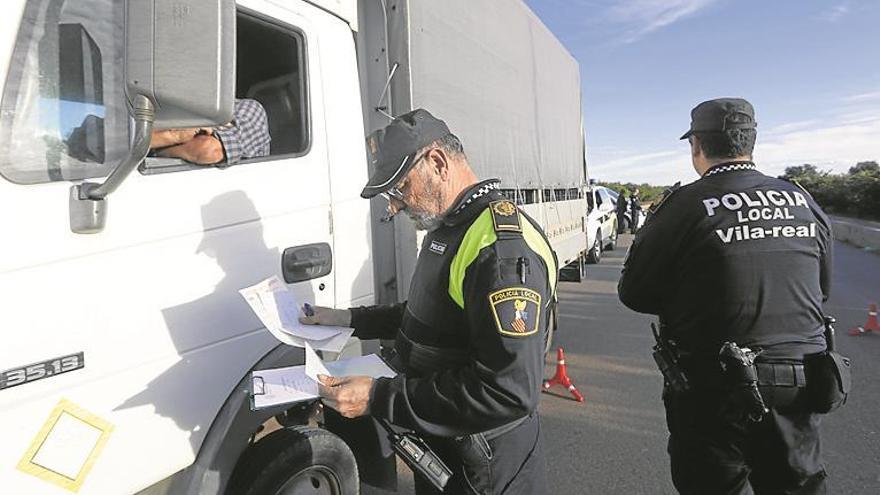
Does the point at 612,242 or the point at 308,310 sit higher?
the point at 612,242

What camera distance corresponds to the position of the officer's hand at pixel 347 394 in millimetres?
1322

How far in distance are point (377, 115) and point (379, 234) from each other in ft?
1.66

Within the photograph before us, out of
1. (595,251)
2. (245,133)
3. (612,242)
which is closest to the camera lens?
(245,133)

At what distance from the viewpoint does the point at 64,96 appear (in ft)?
4.30

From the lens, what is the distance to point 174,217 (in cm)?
150

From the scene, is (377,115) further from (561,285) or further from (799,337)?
(561,285)

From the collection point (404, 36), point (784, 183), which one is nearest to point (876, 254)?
point (784, 183)

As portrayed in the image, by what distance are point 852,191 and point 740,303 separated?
25.0 meters

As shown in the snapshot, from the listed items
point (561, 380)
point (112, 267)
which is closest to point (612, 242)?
point (561, 380)

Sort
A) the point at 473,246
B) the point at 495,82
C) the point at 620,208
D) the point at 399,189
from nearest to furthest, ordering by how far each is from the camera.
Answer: the point at 473,246 → the point at 399,189 → the point at 495,82 → the point at 620,208

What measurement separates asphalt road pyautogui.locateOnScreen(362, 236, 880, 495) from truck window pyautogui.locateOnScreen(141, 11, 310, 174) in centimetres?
202

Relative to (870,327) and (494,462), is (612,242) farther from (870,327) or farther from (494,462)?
(494,462)

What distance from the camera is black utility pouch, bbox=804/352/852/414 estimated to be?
5.92 ft

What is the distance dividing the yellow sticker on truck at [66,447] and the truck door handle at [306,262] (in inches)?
26.9
